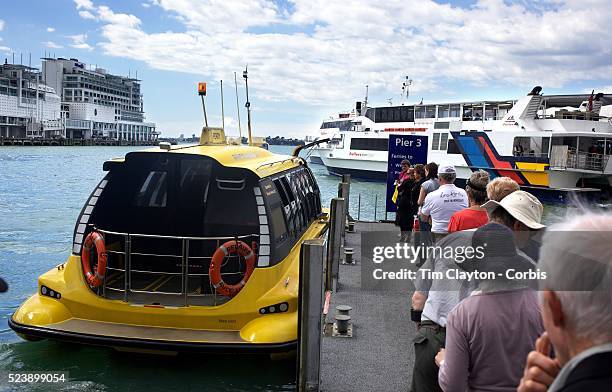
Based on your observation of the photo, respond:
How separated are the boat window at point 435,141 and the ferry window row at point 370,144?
4137mm

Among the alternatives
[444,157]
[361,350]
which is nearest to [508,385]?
[361,350]

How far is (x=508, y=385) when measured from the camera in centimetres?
257

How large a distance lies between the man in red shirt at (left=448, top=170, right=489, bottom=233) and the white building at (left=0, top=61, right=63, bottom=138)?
115488mm

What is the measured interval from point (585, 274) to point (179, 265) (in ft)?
18.6

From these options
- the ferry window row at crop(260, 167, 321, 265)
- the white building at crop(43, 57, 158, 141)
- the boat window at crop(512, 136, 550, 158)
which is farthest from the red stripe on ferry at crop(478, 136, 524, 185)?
the white building at crop(43, 57, 158, 141)

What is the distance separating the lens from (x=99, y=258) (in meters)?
5.88

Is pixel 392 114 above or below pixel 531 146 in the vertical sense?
above

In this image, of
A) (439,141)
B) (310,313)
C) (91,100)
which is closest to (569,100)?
(439,141)

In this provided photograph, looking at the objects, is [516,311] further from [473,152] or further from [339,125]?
[339,125]

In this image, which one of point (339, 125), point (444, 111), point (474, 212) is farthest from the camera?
point (339, 125)

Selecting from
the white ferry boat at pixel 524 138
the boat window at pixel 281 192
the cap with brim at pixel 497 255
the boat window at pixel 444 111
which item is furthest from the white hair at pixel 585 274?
the boat window at pixel 444 111

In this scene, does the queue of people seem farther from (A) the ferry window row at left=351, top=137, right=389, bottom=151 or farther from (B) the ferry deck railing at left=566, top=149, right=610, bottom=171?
(A) the ferry window row at left=351, top=137, right=389, bottom=151

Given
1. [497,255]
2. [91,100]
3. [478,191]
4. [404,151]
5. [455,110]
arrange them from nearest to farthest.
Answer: [497,255]
[478,191]
[404,151]
[455,110]
[91,100]

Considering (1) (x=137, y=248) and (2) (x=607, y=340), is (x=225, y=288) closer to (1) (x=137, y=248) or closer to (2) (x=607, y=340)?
(1) (x=137, y=248)
